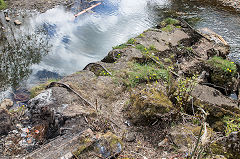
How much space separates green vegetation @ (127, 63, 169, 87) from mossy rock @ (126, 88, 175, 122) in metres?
1.10

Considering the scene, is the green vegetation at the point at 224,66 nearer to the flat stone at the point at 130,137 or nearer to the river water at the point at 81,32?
the river water at the point at 81,32

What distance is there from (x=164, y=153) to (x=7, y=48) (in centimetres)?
710

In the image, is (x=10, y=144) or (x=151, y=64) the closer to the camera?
(x=10, y=144)

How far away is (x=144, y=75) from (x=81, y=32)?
5020mm

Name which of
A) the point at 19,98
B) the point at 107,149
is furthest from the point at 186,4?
the point at 107,149

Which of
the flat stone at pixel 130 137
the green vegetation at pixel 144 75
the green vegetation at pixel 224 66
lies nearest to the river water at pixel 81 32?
the green vegetation at pixel 224 66

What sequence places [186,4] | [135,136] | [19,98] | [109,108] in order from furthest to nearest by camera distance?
1. [186,4]
2. [19,98]
3. [109,108]
4. [135,136]

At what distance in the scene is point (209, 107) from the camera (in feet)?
12.6

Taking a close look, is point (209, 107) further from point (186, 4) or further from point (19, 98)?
point (186, 4)

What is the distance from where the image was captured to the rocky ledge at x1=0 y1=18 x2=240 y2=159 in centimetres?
303

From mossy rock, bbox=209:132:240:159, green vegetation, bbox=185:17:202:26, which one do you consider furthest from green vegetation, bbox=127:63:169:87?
green vegetation, bbox=185:17:202:26

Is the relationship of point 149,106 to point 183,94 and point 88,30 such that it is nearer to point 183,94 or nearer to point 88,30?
point 183,94

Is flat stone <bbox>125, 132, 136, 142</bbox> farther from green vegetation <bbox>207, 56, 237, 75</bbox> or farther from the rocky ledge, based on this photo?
green vegetation <bbox>207, 56, 237, 75</bbox>

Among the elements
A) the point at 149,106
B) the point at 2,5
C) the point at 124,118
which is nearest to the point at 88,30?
the point at 2,5
